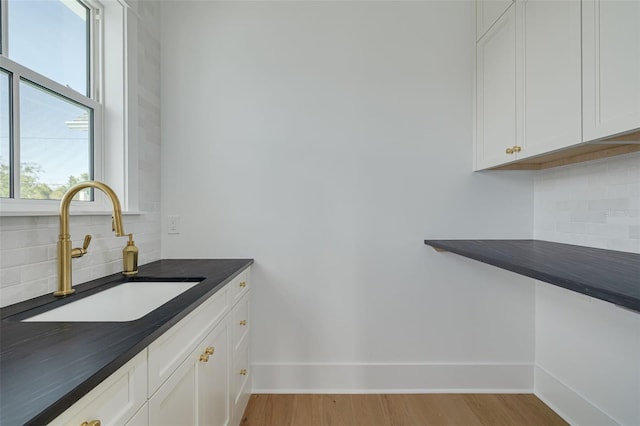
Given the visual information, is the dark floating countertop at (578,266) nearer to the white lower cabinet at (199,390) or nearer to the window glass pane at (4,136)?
the white lower cabinet at (199,390)

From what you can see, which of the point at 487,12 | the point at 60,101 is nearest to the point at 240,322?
the point at 60,101

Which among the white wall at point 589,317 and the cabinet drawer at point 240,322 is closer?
the white wall at point 589,317

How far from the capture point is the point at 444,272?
1.94 meters

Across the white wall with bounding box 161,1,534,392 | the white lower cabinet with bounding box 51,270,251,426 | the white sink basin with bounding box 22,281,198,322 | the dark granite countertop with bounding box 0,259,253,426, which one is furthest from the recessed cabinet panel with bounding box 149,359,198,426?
the white wall with bounding box 161,1,534,392

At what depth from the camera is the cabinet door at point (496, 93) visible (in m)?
1.56

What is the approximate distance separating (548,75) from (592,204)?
73cm

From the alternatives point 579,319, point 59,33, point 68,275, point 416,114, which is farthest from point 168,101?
point 579,319

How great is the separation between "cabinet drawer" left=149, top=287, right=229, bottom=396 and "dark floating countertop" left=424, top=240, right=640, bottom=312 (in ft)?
3.88

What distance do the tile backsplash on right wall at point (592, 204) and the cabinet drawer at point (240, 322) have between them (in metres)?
1.89

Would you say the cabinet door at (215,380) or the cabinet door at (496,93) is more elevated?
the cabinet door at (496,93)

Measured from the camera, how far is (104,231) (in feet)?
4.64

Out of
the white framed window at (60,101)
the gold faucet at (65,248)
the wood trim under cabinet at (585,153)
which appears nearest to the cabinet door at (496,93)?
the wood trim under cabinet at (585,153)

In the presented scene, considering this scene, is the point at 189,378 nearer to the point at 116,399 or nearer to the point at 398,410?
the point at 116,399

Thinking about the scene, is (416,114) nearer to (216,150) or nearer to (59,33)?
(216,150)
